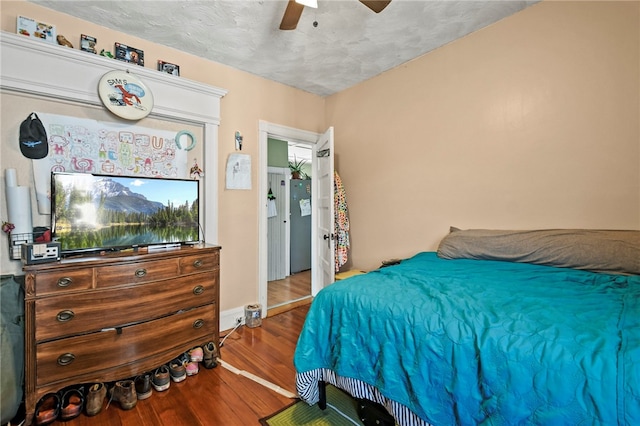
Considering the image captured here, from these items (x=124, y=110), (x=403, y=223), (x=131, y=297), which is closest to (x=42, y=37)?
(x=124, y=110)

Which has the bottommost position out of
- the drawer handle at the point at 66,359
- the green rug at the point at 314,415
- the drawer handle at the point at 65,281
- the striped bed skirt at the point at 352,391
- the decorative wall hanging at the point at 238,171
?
the green rug at the point at 314,415

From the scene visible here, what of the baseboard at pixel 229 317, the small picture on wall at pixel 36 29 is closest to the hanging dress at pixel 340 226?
the baseboard at pixel 229 317

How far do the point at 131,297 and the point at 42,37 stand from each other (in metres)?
1.85

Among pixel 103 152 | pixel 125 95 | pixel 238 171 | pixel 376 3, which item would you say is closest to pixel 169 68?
pixel 125 95

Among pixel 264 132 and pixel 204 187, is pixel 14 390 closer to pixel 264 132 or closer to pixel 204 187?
pixel 204 187

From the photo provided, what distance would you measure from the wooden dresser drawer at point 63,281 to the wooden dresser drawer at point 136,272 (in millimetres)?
51

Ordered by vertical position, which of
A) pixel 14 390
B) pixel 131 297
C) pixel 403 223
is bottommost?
pixel 14 390

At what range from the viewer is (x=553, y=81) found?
6.57 feet

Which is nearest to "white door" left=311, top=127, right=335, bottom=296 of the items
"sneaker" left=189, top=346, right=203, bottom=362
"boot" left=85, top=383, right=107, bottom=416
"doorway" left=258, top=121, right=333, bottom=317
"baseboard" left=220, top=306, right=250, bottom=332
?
"doorway" left=258, top=121, right=333, bottom=317

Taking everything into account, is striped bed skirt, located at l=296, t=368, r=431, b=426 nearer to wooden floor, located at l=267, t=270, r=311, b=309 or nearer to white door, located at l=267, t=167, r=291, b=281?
wooden floor, located at l=267, t=270, r=311, b=309

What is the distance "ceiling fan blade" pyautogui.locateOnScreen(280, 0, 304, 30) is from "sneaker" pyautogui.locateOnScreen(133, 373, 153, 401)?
242cm

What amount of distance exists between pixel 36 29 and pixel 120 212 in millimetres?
1307

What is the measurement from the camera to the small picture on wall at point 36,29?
1857 millimetres

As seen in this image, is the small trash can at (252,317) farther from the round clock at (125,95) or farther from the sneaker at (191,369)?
the round clock at (125,95)
